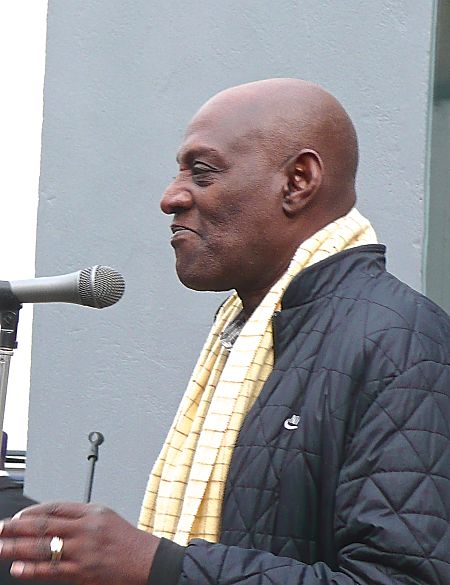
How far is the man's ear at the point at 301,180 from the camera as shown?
2635 millimetres

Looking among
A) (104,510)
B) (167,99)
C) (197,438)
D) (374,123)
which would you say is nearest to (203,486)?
(197,438)

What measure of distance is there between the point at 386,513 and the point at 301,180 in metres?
0.78

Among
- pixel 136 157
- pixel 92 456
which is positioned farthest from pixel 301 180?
pixel 136 157

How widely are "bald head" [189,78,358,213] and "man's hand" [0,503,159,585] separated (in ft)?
2.97

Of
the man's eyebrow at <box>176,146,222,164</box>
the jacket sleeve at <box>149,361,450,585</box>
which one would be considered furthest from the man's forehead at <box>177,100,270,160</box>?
the jacket sleeve at <box>149,361,450,585</box>

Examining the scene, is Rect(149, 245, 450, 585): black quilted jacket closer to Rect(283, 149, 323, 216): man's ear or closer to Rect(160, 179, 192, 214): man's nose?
Rect(283, 149, 323, 216): man's ear

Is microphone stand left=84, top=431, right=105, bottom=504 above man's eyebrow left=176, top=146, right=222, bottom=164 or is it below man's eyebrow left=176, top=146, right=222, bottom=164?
below

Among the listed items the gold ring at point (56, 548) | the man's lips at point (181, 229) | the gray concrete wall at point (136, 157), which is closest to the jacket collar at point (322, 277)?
the man's lips at point (181, 229)

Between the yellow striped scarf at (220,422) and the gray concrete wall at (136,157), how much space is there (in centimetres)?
161

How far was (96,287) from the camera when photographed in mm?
2719

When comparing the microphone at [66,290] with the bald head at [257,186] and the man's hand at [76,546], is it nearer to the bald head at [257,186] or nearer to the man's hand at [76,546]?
the bald head at [257,186]

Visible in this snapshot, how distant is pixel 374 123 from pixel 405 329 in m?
1.99

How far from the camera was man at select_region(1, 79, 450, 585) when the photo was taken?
2.12m

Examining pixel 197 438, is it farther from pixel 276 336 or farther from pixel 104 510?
pixel 104 510
